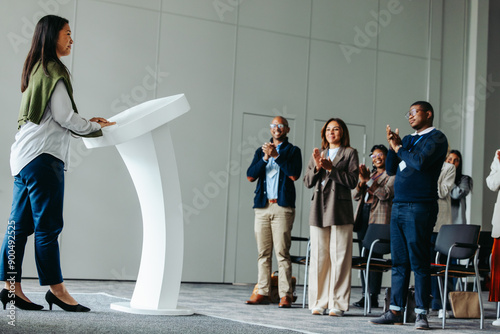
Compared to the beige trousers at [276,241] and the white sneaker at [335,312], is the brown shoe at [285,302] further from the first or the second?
the white sneaker at [335,312]

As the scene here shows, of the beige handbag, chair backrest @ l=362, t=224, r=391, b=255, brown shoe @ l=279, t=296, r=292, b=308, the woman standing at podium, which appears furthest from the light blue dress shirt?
the woman standing at podium

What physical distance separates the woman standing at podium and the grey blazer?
6.47 feet

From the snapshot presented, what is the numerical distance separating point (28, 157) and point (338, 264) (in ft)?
7.87

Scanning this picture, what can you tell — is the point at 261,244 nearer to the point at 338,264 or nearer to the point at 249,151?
the point at 338,264

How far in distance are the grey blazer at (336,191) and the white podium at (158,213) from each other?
1.43 m

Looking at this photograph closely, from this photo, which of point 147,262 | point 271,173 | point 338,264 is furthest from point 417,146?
point 147,262

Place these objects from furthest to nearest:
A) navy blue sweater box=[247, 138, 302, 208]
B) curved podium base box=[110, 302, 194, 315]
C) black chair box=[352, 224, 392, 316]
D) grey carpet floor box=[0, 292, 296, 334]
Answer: navy blue sweater box=[247, 138, 302, 208] < black chair box=[352, 224, 392, 316] < curved podium base box=[110, 302, 194, 315] < grey carpet floor box=[0, 292, 296, 334]

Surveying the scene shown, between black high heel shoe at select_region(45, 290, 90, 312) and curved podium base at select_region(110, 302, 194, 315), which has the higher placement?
black high heel shoe at select_region(45, 290, 90, 312)

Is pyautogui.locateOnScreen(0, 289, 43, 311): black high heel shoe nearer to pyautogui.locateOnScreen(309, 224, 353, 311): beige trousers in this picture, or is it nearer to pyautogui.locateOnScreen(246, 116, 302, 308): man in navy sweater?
pyautogui.locateOnScreen(309, 224, 353, 311): beige trousers

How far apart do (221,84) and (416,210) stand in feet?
13.6

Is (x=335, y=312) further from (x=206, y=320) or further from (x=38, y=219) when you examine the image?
(x=38, y=219)

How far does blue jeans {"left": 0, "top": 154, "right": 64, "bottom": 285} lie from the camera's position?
299 centimetres

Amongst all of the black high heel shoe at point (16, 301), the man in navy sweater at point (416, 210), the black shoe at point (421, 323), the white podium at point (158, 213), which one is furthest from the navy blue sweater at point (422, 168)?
the black high heel shoe at point (16, 301)

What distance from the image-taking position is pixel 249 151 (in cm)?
767
